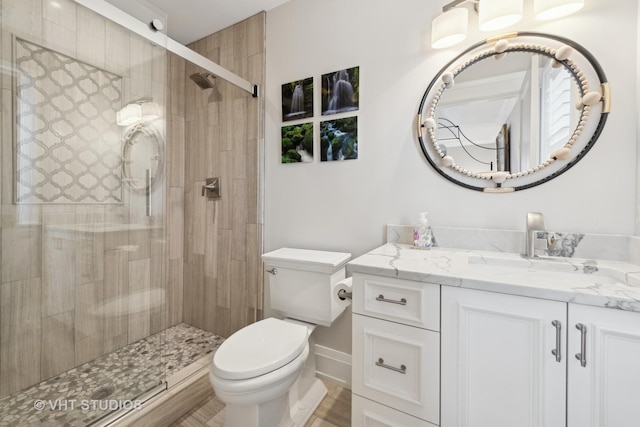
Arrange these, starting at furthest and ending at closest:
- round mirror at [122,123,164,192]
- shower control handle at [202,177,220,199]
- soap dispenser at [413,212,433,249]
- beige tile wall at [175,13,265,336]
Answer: shower control handle at [202,177,220,199], beige tile wall at [175,13,265,336], round mirror at [122,123,164,192], soap dispenser at [413,212,433,249]

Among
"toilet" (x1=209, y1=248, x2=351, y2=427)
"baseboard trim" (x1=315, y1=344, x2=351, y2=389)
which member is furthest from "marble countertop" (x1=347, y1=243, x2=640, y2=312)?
"baseboard trim" (x1=315, y1=344, x2=351, y2=389)

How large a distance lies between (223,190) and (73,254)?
98cm

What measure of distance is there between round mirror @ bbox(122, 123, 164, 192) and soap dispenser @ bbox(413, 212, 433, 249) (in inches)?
65.6

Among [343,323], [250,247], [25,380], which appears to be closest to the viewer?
[25,380]

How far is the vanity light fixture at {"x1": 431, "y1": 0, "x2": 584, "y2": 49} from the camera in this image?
1.08 meters

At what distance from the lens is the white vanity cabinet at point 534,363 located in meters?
0.68

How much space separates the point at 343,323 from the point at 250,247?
0.86 m

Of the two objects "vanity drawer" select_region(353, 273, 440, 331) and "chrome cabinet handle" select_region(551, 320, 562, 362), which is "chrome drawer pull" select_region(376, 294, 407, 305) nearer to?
"vanity drawer" select_region(353, 273, 440, 331)

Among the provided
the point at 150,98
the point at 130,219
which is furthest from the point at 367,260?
the point at 150,98

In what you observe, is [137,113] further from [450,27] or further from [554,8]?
[554,8]

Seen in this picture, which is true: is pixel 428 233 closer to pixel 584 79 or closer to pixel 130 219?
pixel 584 79

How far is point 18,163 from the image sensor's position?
132cm

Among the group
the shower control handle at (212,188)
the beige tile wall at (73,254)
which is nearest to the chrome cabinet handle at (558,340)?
the beige tile wall at (73,254)

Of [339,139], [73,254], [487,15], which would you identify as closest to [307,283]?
[339,139]
